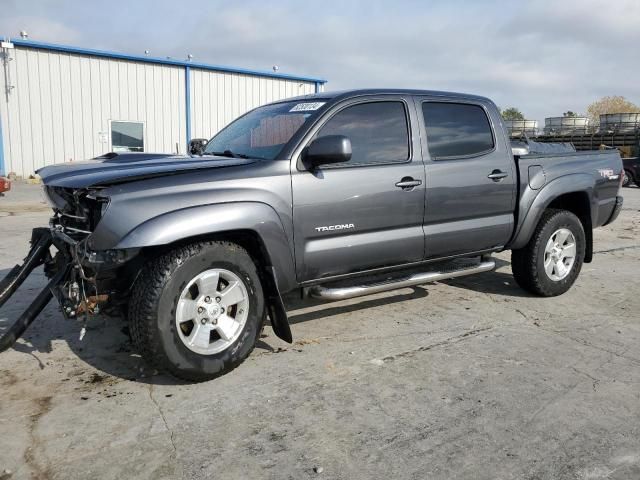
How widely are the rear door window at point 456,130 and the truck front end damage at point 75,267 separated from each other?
258 cm

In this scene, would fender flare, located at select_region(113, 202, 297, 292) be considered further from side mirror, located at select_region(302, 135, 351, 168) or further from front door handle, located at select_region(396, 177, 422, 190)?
front door handle, located at select_region(396, 177, 422, 190)

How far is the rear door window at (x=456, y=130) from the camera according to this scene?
4.46 metres

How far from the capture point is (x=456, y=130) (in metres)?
4.65

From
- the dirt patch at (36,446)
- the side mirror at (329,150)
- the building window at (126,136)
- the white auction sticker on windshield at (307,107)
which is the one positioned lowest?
the dirt patch at (36,446)

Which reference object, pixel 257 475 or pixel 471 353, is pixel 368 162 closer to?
pixel 471 353

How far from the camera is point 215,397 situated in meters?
3.18

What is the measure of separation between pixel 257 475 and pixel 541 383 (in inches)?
76.4

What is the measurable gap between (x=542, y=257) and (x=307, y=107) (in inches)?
107

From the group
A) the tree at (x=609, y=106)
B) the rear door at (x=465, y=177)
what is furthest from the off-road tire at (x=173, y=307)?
the tree at (x=609, y=106)

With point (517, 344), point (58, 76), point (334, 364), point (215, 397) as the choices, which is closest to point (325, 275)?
point (334, 364)

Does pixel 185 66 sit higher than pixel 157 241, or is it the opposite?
pixel 185 66

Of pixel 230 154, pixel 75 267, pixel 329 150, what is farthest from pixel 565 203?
pixel 75 267

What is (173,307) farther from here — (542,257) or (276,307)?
(542,257)

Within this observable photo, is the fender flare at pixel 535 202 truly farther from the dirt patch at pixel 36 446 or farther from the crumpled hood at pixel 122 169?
the dirt patch at pixel 36 446
